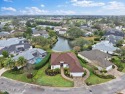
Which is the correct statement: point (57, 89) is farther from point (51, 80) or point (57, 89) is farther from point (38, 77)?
point (38, 77)

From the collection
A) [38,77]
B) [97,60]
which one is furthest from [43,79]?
[97,60]

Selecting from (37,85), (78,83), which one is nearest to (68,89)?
(78,83)

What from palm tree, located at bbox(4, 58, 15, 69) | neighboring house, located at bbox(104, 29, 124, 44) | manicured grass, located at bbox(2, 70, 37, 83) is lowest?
manicured grass, located at bbox(2, 70, 37, 83)

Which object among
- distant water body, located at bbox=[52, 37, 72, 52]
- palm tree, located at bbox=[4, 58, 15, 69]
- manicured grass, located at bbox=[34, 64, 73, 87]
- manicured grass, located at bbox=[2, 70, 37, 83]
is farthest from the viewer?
distant water body, located at bbox=[52, 37, 72, 52]

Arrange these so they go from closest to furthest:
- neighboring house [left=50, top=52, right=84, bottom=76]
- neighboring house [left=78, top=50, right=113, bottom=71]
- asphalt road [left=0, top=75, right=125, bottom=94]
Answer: asphalt road [left=0, top=75, right=125, bottom=94]
neighboring house [left=50, top=52, right=84, bottom=76]
neighboring house [left=78, top=50, right=113, bottom=71]

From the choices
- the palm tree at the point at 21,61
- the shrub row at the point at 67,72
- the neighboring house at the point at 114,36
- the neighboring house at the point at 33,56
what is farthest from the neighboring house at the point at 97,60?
the neighboring house at the point at 114,36

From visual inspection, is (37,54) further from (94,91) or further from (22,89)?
(94,91)

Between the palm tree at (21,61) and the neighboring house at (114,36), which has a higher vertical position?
Answer: the palm tree at (21,61)

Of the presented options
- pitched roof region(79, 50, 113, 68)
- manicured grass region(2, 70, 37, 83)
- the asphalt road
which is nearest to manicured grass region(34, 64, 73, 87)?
the asphalt road

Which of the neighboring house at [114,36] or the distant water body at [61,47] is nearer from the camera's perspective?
the distant water body at [61,47]

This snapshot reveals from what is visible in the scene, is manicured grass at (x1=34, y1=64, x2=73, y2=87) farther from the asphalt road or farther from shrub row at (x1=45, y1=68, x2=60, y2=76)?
the asphalt road

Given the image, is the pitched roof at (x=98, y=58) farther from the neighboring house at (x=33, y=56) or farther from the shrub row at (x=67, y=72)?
the neighboring house at (x=33, y=56)
